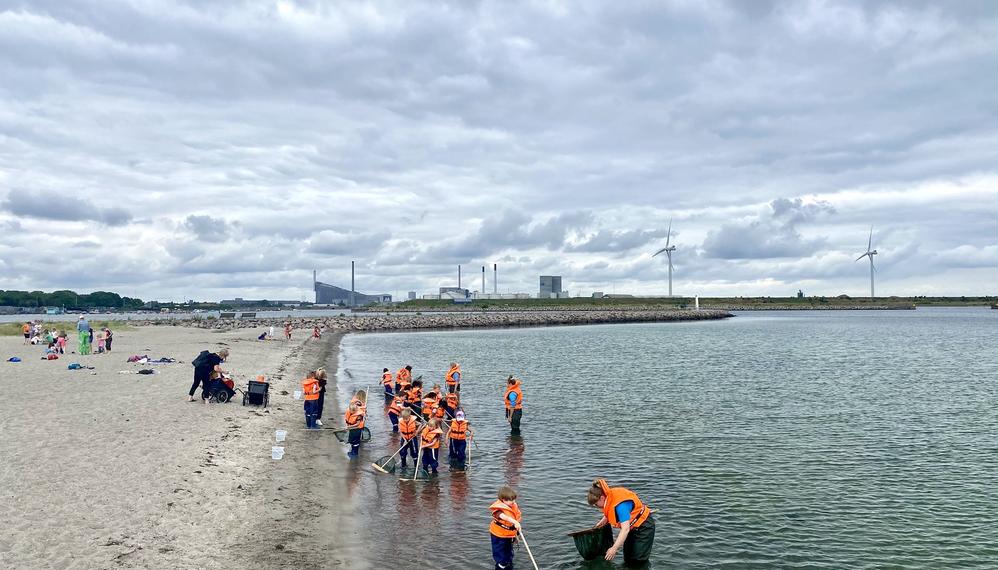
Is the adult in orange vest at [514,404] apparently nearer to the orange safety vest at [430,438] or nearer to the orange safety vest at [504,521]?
the orange safety vest at [430,438]

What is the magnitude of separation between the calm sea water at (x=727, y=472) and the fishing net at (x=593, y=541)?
0.93 feet

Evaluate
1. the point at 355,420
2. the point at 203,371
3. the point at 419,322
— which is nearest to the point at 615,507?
the point at 355,420

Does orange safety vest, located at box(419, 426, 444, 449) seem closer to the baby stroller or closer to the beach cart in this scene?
the beach cart

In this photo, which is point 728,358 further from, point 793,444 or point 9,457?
point 9,457

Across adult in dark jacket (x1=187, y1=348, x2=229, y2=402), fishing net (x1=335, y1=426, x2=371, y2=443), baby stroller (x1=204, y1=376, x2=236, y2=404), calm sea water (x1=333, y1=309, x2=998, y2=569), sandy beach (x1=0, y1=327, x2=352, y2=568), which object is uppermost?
adult in dark jacket (x1=187, y1=348, x2=229, y2=402)

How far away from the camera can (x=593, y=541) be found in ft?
43.0

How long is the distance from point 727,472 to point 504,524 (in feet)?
36.7

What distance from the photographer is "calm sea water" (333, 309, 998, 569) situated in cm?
1424

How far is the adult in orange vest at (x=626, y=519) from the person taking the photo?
484 inches

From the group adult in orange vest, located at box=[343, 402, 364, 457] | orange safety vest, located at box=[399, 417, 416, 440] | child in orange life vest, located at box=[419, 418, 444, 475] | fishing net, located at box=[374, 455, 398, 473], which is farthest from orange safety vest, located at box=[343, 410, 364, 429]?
child in orange life vest, located at box=[419, 418, 444, 475]

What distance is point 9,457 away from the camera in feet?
52.5

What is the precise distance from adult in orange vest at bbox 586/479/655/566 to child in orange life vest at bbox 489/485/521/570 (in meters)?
1.40

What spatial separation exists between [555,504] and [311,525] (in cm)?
621

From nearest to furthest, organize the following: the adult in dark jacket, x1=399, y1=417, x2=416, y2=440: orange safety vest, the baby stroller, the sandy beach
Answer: the sandy beach < x1=399, y1=417, x2=416, y2=440: orange safety vest < the adult in dark jacket < the baby stroller
